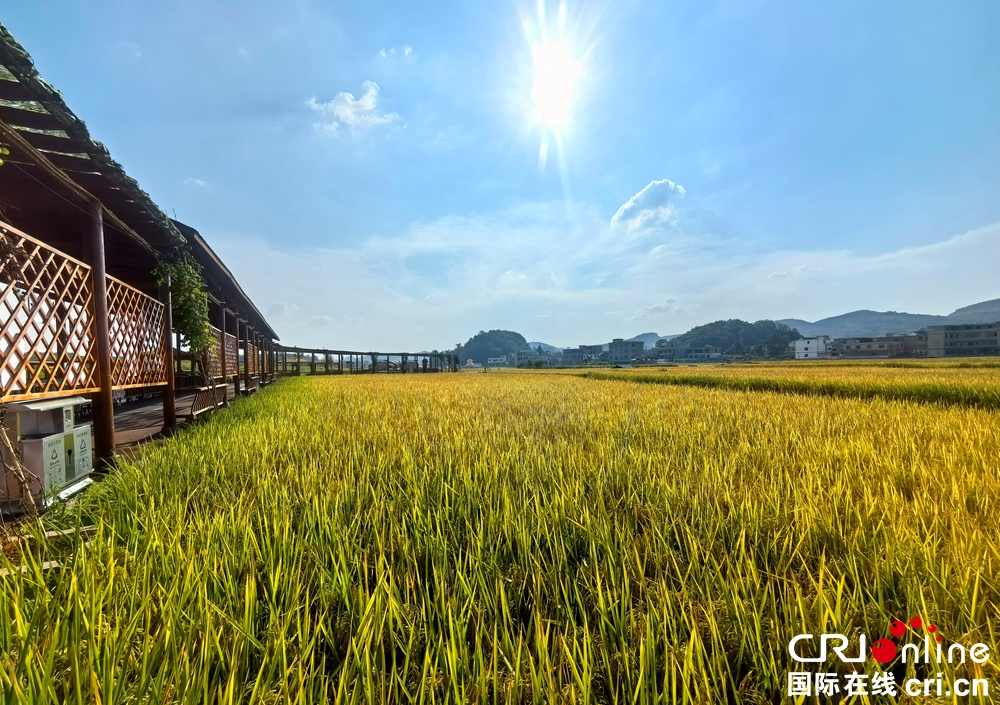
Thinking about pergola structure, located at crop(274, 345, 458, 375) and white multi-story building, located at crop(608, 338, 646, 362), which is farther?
white multi-story building, located at crop(608, 338, 646, 362)

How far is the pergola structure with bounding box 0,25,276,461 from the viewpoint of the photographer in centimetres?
269

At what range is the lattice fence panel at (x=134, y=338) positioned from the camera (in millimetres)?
4414

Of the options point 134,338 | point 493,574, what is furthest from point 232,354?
point 493,574

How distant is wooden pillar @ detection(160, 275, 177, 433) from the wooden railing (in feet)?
0.98

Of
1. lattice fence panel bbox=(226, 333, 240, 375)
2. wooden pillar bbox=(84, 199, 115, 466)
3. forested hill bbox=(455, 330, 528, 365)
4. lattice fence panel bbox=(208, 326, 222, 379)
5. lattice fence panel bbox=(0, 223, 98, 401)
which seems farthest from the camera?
forested hill bbox=(455, 330, 528, 365)

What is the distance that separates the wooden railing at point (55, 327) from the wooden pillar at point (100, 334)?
0.19ft

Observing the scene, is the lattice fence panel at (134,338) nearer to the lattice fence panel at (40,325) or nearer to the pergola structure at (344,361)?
the lattice fence panel at (40,325)

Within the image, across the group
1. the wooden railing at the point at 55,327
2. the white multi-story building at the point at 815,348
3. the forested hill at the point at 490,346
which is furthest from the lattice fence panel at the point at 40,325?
the forested hill at the point at 490,346

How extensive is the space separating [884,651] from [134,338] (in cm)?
724

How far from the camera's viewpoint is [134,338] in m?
4.91

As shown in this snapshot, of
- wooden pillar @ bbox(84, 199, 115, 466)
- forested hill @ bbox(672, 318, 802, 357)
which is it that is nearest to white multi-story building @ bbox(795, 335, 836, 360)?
forested hill @ bbox(672, 318, 802, 357)

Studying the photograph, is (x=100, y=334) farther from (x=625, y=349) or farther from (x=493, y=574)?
(x=625, y=349)

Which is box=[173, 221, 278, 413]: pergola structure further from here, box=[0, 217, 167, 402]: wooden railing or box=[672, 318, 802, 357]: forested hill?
box=[672, 318, 802, 357]: forested hill

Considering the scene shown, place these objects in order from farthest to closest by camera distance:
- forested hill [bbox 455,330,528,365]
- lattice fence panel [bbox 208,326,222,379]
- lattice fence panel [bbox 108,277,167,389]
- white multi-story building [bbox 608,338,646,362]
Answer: forested hill [bbox 455,330,528,365], white multi-story building [bbox 608,338,646,362], lattice fence panel [bbox 208,326,222,379], lattice fence panel [bbox 108,277,167,389]
